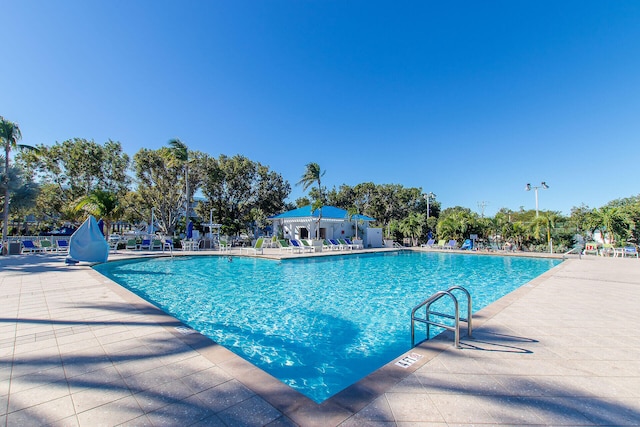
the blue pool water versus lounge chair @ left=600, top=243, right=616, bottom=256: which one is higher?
lounge chair @ left=600, top=243, right=616, bottom=256

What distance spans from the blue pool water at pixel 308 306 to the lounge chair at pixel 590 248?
29.0ft

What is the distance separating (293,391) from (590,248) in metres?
23.7

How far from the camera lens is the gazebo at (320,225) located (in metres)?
24.9

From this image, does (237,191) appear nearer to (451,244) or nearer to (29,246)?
(29,246)

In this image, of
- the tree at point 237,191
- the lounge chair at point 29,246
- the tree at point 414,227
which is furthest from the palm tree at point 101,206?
the tree at point 414,227

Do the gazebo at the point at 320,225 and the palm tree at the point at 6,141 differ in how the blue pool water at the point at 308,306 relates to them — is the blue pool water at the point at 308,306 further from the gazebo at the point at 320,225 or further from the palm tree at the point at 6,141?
the gazebo at the point at 320,225

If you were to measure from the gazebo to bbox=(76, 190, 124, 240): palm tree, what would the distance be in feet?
40.8

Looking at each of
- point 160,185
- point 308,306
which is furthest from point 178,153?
point 308,306

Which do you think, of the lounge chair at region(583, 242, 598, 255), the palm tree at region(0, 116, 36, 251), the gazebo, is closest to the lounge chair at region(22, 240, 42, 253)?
the palm tree at region(0, 116, 36, 251)

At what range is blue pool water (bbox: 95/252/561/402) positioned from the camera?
14.0 feet

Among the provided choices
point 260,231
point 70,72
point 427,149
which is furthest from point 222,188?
point 427,149

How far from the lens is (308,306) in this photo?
275 inches

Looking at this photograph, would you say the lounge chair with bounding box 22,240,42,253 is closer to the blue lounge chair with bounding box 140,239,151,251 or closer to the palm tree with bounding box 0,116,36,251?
the palm tree with bounding box 0,116,36,251

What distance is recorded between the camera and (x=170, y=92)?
1591cm
